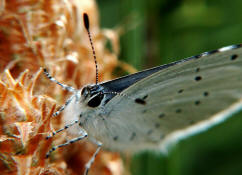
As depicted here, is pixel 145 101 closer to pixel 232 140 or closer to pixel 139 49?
pixel 139 49

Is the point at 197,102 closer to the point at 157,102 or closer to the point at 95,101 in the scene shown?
the point at 157,102

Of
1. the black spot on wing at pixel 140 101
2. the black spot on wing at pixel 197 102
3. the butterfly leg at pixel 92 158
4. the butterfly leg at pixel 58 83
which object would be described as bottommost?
the butterfly leg at pixel 92 158

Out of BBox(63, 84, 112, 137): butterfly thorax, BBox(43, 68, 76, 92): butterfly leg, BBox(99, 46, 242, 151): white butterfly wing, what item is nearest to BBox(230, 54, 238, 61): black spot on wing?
BBox(99, 46, 242, 151): white butterfly wing

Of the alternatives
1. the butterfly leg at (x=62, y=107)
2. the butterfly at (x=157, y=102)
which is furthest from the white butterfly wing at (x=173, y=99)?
the butterfly leg at (x=62, y=107)

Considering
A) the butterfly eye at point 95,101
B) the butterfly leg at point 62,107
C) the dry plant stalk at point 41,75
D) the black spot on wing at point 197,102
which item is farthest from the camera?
the black spot on wing at point 197,102

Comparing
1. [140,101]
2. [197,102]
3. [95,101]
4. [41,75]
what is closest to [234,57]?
[197,102]

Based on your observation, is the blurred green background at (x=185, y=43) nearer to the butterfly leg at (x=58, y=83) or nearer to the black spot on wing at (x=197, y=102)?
the black spot on wing at (x=197, y=102)

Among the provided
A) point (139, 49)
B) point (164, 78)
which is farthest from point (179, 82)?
point (139, 49)
